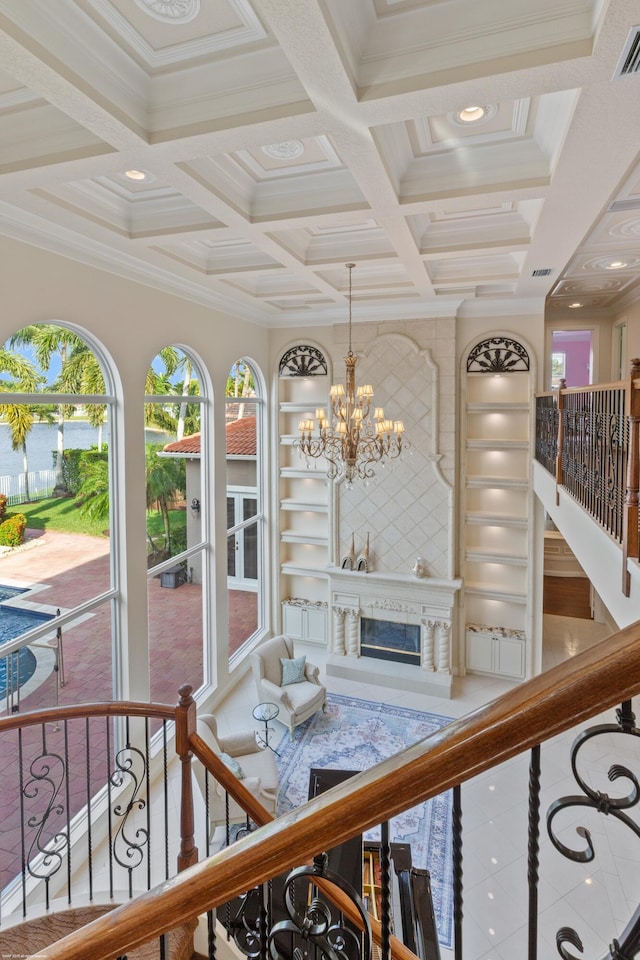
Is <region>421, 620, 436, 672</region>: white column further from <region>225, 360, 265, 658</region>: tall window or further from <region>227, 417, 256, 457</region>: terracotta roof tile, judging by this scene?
<region>227, 417, 256, 457</region>: terracotta roof tile

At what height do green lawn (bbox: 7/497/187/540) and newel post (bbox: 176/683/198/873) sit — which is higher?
green lawn (bbox: 7/497/187/540)

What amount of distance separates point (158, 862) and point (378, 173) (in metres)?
5.19

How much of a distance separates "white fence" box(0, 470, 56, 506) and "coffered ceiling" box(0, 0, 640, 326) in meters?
1.68

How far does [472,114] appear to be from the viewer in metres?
2.78

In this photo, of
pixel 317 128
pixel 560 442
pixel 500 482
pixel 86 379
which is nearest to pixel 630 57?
pixel 317 128

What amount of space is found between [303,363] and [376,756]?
511cm

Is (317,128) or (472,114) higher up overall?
(472,114)

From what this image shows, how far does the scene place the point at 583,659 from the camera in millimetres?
695

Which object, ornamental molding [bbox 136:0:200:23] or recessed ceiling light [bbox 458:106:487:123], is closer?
ornamental molding [bbox 136:0:200:23]

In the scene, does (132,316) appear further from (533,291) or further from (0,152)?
(533,291)

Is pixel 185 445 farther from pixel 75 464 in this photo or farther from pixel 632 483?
pixel 632 483

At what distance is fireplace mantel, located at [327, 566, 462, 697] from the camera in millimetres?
6895

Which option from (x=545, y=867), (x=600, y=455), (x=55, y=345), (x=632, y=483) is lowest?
(x=545, y=867)

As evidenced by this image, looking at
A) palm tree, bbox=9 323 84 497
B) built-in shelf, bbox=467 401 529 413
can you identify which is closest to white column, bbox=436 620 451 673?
built-in shelf, bbox=467 401 529 413
